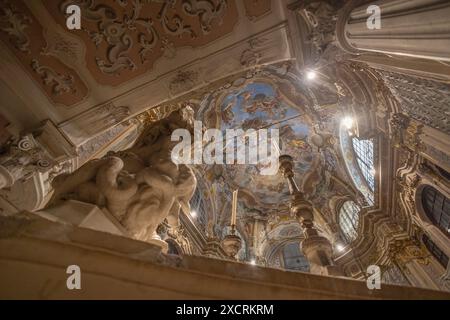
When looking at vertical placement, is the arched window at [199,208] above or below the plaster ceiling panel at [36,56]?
above

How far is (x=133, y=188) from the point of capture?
1.30m

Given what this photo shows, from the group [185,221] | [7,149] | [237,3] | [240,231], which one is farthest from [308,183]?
[7,149]

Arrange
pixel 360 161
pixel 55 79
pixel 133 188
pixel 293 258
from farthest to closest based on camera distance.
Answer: pixel 293 258 → pixel 360 161 → pixel 55 79 → pixel 133 188

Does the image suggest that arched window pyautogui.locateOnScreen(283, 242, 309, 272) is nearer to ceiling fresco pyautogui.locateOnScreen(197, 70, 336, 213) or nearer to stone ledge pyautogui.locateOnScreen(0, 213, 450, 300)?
ceiling fresco pyautogui.locateOnScreen(197, 70, 336, 213)

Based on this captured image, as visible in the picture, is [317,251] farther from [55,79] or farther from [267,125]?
[267,125]

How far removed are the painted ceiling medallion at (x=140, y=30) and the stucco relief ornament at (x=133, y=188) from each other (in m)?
1.85

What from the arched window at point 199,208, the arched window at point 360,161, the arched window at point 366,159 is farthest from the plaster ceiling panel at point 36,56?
the arched window at point 366,159

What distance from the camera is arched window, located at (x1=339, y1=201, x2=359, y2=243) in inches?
420

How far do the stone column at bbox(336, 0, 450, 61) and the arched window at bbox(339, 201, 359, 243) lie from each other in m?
9.39

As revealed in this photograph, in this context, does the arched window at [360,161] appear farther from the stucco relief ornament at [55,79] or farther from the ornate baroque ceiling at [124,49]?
the stucco relief ornament at [55,79]

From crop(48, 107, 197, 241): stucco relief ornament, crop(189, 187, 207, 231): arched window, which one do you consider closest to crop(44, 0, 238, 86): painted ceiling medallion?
crop(48, 107, 197, 241): stucco relief ornament

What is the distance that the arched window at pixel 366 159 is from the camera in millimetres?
8428

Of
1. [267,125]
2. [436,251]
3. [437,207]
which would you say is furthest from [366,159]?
[267,125]

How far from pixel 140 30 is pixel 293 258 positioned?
45.0ft
